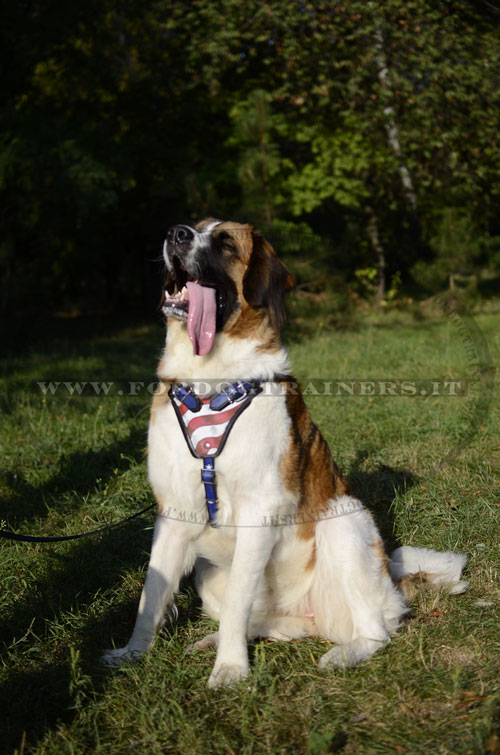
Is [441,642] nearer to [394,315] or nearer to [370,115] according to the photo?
[394,315]

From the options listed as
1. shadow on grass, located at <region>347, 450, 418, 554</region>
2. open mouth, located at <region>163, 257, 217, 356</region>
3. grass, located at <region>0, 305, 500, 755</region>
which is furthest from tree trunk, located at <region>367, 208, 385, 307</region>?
open mouth, located at <region>163, 257, 217, 356</region>

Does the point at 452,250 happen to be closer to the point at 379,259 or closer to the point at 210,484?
the point at 379,259

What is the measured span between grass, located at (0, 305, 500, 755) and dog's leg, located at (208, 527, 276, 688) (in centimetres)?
9

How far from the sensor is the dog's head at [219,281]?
8.84ft

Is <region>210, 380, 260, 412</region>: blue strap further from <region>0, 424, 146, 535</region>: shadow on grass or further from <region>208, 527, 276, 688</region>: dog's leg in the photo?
<region>0, 424, 146, 535</region>: shadow on grass

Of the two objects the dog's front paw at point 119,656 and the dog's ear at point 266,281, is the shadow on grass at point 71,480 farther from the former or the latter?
the dog's ear at point 266,281

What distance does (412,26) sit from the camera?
43.1 ft

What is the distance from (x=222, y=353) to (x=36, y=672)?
1550 mm

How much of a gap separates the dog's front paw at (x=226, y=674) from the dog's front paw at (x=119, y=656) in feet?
1.20

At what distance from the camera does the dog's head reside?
2693 millimetres

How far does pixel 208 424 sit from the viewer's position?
255 cm

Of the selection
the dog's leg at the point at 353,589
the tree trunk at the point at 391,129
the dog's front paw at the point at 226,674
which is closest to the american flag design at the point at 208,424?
the dog's leg at the point at 353,589

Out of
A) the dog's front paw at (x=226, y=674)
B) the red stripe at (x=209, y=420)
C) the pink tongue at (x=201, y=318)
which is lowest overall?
the dog's front paw at (x=226, y=674)

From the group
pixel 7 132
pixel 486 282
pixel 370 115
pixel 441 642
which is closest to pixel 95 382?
pixel 441 642
